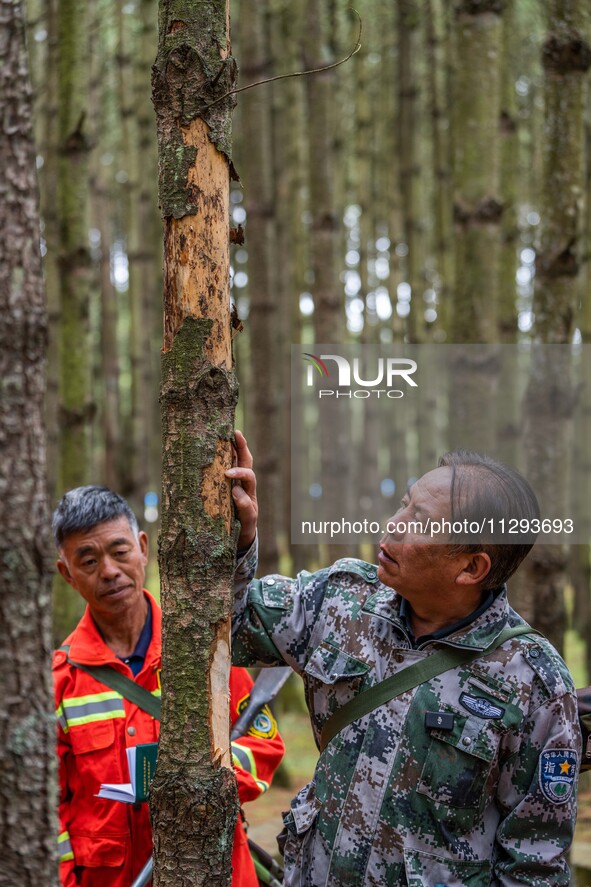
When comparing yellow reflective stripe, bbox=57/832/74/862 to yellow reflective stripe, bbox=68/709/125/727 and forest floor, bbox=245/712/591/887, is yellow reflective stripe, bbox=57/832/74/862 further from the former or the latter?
forest floor, bbox=245/712/591/887

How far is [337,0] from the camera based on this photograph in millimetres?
10664

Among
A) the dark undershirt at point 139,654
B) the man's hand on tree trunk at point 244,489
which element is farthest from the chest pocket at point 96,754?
the man's hand on tree trunk at point 244,489

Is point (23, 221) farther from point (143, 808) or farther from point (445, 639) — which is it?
point (143, 808)

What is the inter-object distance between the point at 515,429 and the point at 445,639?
9.28 ft

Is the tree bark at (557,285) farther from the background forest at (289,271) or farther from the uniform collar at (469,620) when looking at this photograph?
the uniform collar at (469,620)

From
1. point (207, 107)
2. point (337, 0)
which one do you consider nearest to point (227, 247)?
point (207, 107)

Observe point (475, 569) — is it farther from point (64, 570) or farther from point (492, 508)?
point (64, 570)

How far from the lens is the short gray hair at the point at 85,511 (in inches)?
123

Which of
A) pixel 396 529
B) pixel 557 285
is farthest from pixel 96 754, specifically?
pixel 557 285

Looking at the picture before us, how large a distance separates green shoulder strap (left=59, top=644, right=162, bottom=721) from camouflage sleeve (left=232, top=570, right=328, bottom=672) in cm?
48

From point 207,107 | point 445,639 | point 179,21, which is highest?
point 179,21

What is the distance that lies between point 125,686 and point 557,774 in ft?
4.25

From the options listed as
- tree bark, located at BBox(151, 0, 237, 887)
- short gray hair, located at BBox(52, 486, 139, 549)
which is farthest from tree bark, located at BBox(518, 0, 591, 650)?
tree bark, located at BBox(151, 0, 237, 887)

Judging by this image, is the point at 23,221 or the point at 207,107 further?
the point at 23,221
